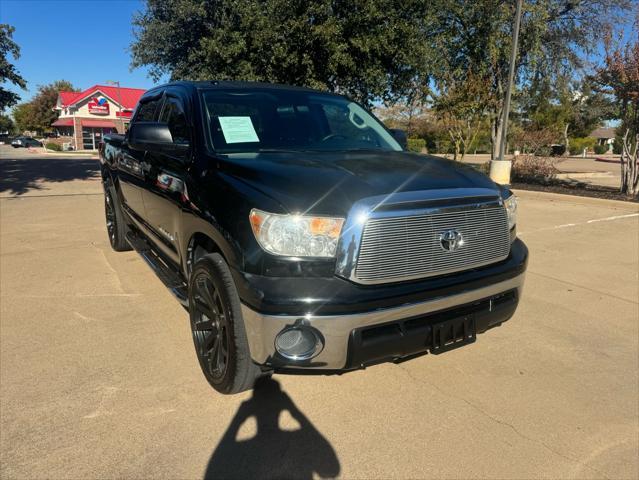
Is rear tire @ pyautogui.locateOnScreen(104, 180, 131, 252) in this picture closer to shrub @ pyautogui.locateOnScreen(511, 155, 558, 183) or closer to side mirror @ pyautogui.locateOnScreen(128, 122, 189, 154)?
side mirror @ pyautogui.locateOnScreen(128, 122, 189, 154)

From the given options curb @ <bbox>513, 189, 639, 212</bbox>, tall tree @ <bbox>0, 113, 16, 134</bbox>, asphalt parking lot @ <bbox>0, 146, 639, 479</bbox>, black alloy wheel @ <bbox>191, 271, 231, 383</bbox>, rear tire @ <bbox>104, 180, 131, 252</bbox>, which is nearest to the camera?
asphalt parking lot @ <bbox>0, 146, 639, 479</bbox>

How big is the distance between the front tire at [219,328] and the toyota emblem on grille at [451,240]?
3.64 ft

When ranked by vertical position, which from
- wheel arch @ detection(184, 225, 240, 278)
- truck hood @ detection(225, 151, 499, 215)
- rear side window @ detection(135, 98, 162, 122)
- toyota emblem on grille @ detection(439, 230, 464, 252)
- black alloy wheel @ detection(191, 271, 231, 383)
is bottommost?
black alloy wheel @ detection(191, 271, 231, 383)

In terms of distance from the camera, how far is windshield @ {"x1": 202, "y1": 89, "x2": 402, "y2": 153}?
322 cm

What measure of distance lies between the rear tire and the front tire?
3.04 metres

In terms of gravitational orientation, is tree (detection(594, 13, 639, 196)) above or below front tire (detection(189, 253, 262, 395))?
above

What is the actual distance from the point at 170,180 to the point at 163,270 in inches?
32.9

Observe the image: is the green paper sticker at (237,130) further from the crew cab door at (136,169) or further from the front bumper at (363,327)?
the front bumper at (363,327)

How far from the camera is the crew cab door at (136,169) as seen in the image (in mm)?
4195

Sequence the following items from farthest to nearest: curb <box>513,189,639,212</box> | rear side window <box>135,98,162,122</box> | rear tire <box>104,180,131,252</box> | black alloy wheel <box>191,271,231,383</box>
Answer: curb <box>513,189,639,212</box>, rear tire <box>104,180,131,252</box>, rear side window <box>135,98,162,122</box>, black alloy wheel <box>191,271,231,383</box>

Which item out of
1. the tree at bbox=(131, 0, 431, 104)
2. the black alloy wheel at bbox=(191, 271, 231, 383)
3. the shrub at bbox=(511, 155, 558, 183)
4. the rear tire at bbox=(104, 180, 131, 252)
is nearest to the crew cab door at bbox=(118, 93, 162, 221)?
the rear tire at bbox=(104, 180, 131, 252)

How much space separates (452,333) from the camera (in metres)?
2.50

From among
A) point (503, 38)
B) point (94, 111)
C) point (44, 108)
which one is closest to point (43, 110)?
point (44, 108)

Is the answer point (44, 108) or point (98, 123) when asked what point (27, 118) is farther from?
point (98, 123)
